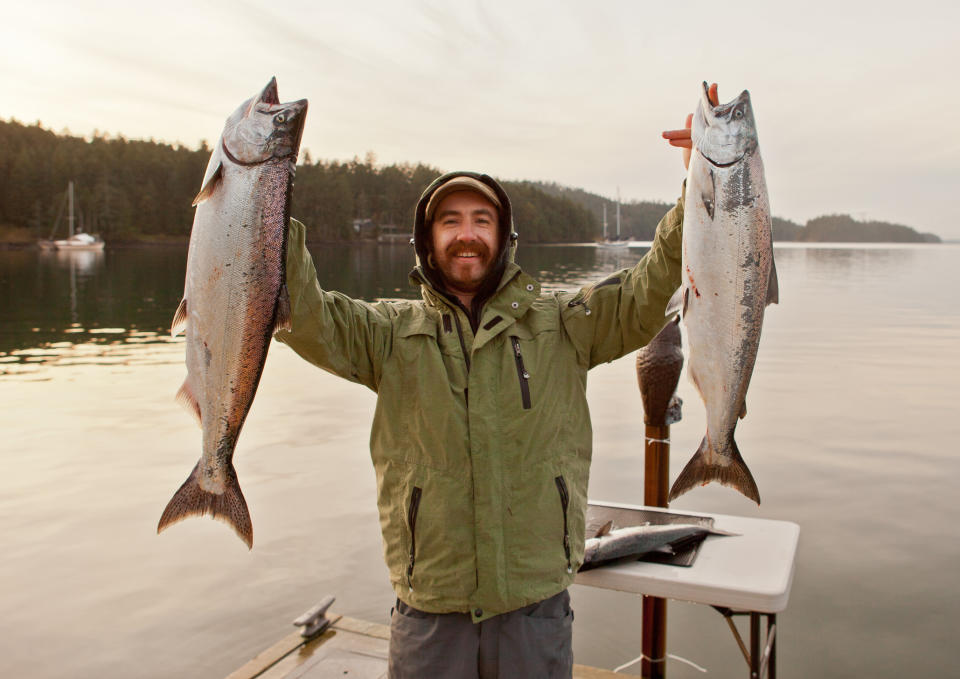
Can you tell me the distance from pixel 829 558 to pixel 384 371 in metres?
6.27

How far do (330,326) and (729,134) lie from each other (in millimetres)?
1710

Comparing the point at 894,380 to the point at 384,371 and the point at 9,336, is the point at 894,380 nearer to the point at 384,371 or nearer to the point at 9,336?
the point at 384,371

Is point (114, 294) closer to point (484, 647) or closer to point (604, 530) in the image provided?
point (604, 530)

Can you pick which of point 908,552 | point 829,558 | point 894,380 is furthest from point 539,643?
point 894,380

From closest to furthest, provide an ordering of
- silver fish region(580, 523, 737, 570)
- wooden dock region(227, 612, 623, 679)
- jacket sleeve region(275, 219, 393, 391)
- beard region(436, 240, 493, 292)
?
jacket sleeve region(275, 219, 393, 391) → beard region(436, 240, 493, 292) → silver fish region(580, 523, 737, 570) → wooden dock region(227, 612, 623, 679)

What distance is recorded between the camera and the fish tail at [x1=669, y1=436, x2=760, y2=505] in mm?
3092

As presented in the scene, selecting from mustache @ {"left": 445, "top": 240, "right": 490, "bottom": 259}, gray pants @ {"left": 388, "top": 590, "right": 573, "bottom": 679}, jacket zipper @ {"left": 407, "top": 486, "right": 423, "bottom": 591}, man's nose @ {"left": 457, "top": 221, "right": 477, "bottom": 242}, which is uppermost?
man's nose @ {"left": 457, "top": 221, "right": 477, "bottom": 242}

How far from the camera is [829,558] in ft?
24.6

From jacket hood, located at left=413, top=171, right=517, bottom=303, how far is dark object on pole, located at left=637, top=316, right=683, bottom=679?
147 cm

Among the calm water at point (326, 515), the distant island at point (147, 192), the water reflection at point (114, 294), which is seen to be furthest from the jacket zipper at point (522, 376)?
the distant island at point (147, 192)

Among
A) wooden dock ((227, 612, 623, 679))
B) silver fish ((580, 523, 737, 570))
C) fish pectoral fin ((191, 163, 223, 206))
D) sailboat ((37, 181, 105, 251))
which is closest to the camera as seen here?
fish pectoral fin ((191, 163, 223, 206))

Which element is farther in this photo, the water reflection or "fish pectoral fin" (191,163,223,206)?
the water reflection

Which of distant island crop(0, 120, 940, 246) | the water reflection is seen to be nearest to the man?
the water reflection

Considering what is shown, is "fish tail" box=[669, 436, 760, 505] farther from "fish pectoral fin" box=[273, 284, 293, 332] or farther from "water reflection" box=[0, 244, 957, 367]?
"water reflection" box=[0, 244, 957, 367]
